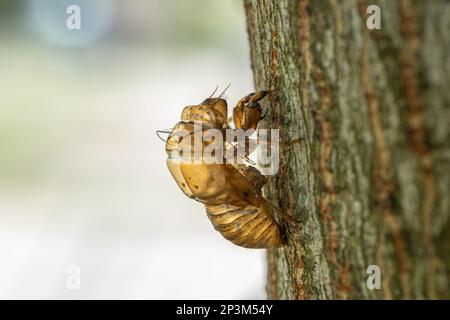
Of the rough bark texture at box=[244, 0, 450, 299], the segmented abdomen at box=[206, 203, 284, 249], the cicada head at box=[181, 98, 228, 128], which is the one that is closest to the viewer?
the rough bark texture at box=[244, 0, 450, 299]

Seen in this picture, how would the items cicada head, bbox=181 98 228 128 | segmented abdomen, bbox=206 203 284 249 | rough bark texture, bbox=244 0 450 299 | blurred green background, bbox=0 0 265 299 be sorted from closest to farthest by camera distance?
rough bark texture, bbox=244 0 450 299
segmented abdomen, bbox=206 203 284 249
cicada head, bbox=181 98 228 128
blurred green background, bbox=0 0 265 299

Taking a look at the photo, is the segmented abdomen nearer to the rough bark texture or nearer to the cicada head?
the rough bark texture

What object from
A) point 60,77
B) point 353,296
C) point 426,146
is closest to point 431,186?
point 426,146

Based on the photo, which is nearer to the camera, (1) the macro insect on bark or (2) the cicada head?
(1) the macro insect on bark

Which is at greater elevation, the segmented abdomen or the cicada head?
the cicada head

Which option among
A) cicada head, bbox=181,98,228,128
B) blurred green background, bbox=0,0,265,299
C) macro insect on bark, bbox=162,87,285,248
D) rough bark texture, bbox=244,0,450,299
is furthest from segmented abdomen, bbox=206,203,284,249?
blurred green background, bbox=0,0,265,299
